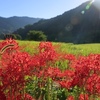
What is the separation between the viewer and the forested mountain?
428 ft

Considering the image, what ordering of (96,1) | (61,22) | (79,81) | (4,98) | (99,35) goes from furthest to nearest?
(96,1) → (61,22) → (99,35) → (79,81) → (4,98)

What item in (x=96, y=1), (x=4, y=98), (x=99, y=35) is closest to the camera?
(x=4, y=98)

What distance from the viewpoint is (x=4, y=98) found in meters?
4.20

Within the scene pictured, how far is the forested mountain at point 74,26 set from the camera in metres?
130

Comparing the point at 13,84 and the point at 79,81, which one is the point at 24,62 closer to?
the point at 13,84

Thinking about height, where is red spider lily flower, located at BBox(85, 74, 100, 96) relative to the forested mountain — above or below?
below

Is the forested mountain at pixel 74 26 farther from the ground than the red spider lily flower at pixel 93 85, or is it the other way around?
the forested mountain at pixel 74 26

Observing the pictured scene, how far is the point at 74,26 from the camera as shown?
144 meters

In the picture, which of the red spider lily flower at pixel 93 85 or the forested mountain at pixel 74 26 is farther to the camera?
the forested mountain at pixel 74 26

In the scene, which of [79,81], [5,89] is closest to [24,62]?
[5,89]

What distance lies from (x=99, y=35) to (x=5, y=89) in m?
113

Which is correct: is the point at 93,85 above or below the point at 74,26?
below

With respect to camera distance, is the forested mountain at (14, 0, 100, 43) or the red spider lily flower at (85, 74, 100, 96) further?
the forested mountain at (14, 0, 100, 43)

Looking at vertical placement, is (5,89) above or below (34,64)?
below
